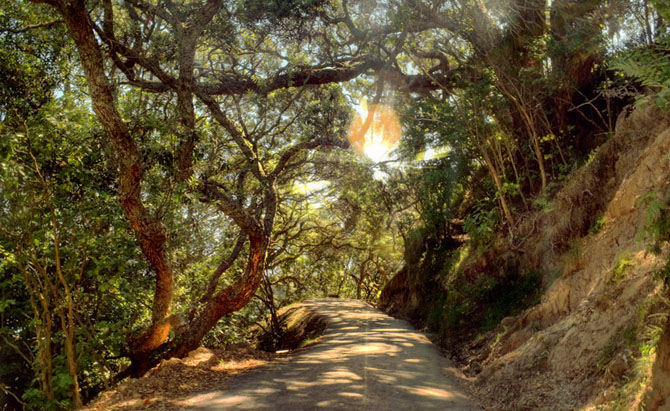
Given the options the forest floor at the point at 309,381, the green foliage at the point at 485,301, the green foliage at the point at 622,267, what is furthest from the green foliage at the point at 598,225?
the forest floor at the point at 309,381

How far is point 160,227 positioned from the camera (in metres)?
7.50

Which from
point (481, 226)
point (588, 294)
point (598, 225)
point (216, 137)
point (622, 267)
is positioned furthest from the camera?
point (481, 226)

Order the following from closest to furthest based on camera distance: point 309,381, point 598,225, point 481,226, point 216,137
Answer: point 309,381 → point 598,225 → point 216,137 → point 481,226

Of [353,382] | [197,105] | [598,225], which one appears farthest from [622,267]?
[197,105]

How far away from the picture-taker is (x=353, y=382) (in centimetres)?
677

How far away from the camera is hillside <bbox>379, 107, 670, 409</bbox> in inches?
185

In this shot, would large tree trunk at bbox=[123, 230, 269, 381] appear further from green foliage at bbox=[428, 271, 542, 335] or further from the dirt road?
green foliage at bbox=[428, 271, 542, 335]

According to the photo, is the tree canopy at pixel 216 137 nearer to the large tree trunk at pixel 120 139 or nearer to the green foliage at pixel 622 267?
the large tree trunk at pixel 120 139

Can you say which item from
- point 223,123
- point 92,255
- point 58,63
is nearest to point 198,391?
point 92,255

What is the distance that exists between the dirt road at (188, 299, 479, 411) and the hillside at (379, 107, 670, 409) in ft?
2.15

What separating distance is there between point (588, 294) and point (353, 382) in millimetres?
3747

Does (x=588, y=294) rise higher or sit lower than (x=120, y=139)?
lower

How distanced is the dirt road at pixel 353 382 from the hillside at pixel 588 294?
2.15ft

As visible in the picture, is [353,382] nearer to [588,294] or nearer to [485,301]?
[588,294]
